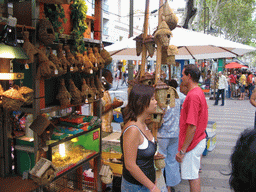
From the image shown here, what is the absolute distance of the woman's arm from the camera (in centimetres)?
207

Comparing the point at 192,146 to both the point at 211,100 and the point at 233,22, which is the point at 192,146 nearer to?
the point at 211,100

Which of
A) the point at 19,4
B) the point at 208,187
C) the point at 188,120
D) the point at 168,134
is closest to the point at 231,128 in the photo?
the point at 208,187

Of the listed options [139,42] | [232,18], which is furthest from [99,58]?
[232,18]

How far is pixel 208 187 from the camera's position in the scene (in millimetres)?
4453

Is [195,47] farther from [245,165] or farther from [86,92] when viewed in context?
[245,165]

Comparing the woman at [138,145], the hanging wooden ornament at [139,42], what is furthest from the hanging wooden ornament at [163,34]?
the woman at [138,145]

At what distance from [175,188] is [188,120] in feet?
6.74

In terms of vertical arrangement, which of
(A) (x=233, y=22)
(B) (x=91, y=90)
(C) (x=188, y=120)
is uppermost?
(A) (x=233, y=22)

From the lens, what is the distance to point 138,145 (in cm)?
213

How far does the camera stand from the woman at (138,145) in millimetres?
2078

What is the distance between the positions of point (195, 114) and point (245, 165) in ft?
6.62

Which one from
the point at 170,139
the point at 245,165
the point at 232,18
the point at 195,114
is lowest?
the point at 170,139

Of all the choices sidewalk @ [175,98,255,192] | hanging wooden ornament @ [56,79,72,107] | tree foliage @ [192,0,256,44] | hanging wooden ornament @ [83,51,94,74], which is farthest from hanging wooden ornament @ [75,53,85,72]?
tree foliage @ [192,0,256,44]

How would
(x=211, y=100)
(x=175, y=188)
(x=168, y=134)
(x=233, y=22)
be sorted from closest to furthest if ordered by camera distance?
(x=168, y=134) → (x=175, y=188) → (x=211, y=100) → (x=233, y=22)
